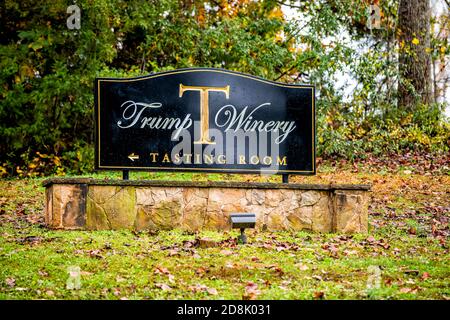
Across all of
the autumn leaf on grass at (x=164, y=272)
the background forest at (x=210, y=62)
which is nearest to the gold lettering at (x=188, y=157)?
the autumn leaf on grass at (x=164, y=272)

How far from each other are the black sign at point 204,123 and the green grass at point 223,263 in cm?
111

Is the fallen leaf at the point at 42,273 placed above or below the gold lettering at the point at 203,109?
below

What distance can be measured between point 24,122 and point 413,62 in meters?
10.3

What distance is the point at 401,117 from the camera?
1664 cm

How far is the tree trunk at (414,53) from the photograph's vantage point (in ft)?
55.8

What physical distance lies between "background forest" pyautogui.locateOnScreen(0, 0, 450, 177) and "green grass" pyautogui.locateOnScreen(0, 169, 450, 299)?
6.15 m

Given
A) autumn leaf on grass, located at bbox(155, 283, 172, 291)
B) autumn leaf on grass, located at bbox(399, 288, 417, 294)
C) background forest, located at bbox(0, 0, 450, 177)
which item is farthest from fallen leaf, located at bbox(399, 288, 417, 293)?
background forest, located at bbox(0, 0, 450, 177)

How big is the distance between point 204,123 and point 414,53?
9728 mm

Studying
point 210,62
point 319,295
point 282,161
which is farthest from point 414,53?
point 319,295

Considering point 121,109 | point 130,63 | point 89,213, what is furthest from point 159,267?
point 130,63

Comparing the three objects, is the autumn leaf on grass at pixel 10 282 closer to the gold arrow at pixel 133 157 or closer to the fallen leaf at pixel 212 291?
the fallen leaf at pixel 212 291

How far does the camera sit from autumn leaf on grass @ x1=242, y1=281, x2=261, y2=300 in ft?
17.3
